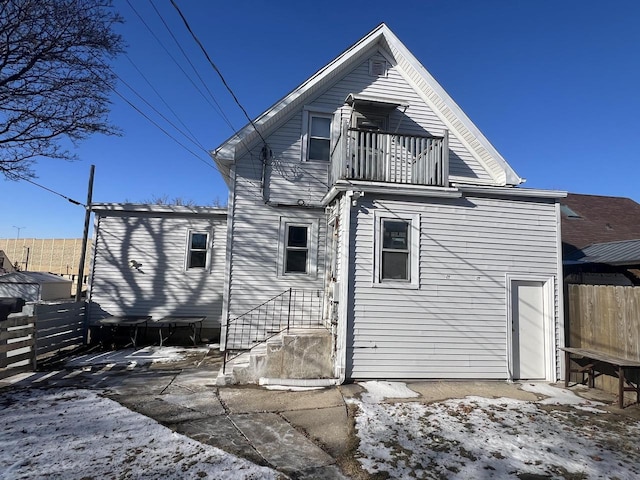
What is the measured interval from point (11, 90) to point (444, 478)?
13755 mm

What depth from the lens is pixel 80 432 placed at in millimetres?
4434

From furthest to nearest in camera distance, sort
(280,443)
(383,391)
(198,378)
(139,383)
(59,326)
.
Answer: (59,326), (198,378), (139,383), (383,391), (280,443)

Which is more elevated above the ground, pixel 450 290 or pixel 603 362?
pixel 450 290

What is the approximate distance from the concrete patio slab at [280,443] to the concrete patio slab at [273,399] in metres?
0.34

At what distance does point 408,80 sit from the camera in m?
10.2

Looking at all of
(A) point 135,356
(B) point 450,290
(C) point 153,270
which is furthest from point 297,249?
(A) point 135,356

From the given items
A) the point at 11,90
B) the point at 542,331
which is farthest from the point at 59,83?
the point at 542,331

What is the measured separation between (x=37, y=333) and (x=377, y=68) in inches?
430

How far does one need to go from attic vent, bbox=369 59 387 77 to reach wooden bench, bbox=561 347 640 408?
27.0ft

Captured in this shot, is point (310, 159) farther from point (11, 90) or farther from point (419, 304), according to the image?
point (11, 90)

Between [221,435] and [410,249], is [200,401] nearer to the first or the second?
[221,435]

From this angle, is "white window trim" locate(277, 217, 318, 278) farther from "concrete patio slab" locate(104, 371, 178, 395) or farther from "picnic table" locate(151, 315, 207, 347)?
"concrete patio slab" locate(104, 371, 178, 395)

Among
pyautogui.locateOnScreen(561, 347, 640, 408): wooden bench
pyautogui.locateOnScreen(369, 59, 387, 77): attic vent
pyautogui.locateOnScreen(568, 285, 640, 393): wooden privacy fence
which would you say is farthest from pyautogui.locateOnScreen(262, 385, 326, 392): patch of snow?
pyautogui.locateOnScreen(369, 59, 387, 77): attic vent

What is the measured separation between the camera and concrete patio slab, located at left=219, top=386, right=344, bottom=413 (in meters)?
5.51
